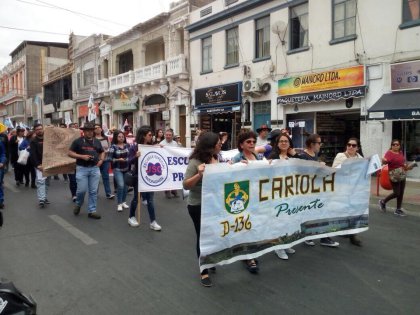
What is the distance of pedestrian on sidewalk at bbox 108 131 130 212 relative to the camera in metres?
7.75

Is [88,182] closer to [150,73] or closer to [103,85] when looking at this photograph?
[150,73]

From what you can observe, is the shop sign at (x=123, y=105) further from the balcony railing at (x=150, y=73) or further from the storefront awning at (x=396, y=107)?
the storefront awning at (x=396, y=107)

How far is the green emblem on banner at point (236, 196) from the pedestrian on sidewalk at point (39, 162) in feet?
18.7

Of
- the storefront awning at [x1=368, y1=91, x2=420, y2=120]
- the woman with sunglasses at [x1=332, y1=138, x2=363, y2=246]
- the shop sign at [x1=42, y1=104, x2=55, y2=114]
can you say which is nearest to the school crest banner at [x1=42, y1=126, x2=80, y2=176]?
the woman with sunglasses at [x1=332, y1=138, x2=363, y2=246]

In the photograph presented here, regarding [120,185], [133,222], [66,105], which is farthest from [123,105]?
[133,222]

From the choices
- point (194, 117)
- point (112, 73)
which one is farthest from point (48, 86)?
point (194, 117)

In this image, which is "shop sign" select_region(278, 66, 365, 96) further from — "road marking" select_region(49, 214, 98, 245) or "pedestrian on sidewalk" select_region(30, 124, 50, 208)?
"road marking" select_region(49, 214, 98, 245)

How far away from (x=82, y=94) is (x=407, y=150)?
28.9m

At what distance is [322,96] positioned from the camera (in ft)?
47.2

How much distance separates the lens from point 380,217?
740cm

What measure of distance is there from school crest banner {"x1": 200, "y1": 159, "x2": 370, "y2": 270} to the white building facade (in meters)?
7.29

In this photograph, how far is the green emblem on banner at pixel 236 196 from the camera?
4.11 m

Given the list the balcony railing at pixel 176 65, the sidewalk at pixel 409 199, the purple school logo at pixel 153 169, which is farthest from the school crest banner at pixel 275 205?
the balcony railing at pixel 176 65

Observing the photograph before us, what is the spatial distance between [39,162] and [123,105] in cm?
1982
